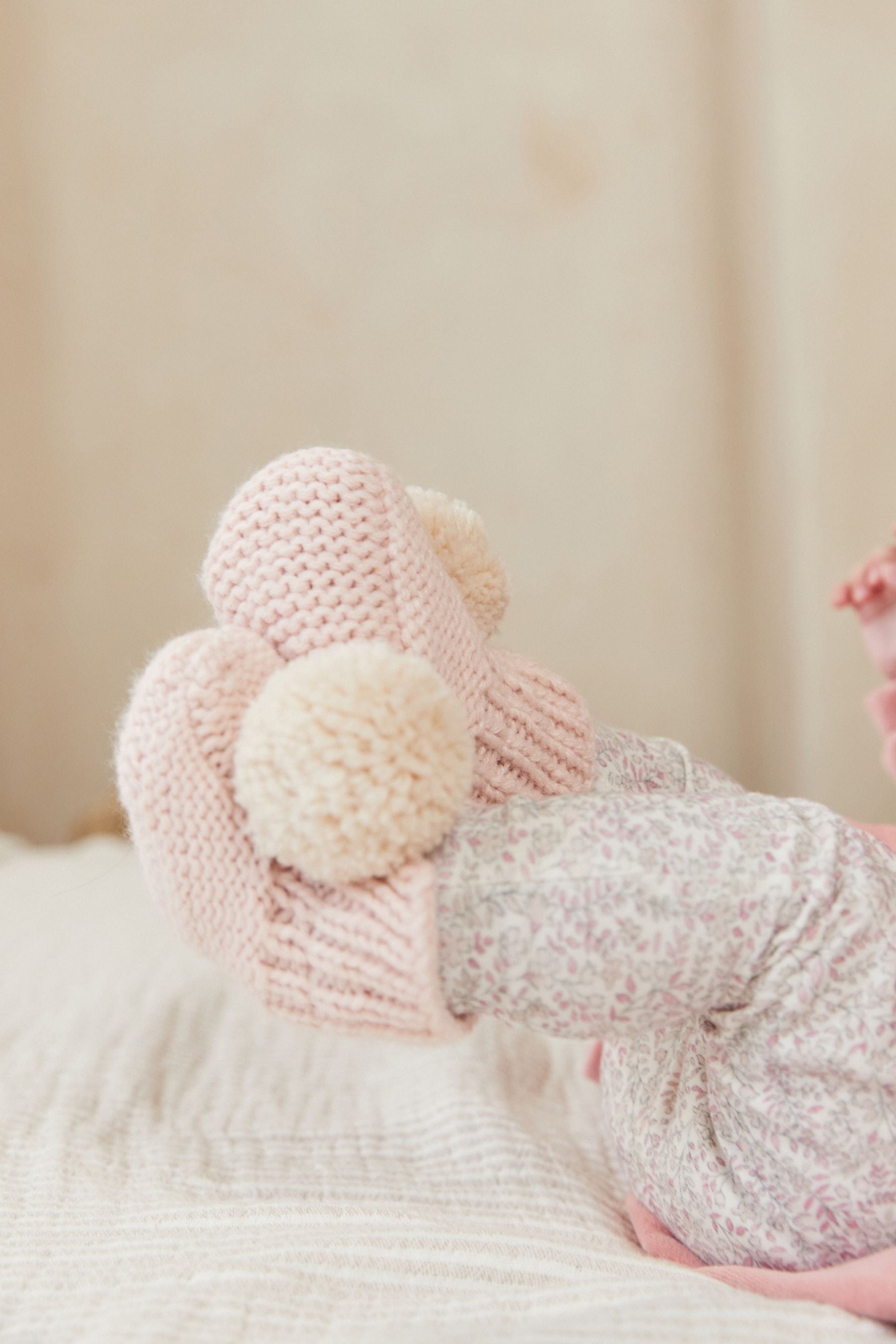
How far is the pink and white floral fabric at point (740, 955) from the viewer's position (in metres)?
0.57

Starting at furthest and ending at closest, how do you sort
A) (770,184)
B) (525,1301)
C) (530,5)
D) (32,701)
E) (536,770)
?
(32,701)
(530,5)
(770,184)
(536,770)
(525,1301)

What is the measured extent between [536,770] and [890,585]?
9.3 inches

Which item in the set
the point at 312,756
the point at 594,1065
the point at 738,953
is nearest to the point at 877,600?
the point at 738,953

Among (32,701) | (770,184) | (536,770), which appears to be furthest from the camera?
(32,701)

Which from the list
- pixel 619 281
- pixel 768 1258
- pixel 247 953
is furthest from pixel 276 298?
pixel 768 1258

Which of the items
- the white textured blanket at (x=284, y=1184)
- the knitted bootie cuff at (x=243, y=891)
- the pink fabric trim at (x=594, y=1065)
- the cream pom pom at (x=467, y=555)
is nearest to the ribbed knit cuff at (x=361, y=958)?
the knitted bootie cuff at (x=243, y=891)

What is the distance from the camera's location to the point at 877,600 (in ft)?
2.03

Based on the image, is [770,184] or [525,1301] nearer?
[525,1301]

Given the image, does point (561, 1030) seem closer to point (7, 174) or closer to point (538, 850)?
point (538, 850)

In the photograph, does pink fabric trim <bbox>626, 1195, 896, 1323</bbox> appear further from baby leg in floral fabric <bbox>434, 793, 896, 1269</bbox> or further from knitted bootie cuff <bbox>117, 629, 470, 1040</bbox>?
knitted bootie cuff <bbox>117, 629, 470, 1040</bbox>

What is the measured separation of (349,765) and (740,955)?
219 millimetres

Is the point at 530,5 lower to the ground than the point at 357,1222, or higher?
higher

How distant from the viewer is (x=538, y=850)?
0.58 meters

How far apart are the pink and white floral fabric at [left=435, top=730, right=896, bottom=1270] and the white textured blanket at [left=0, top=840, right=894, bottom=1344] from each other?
8 centimetres
